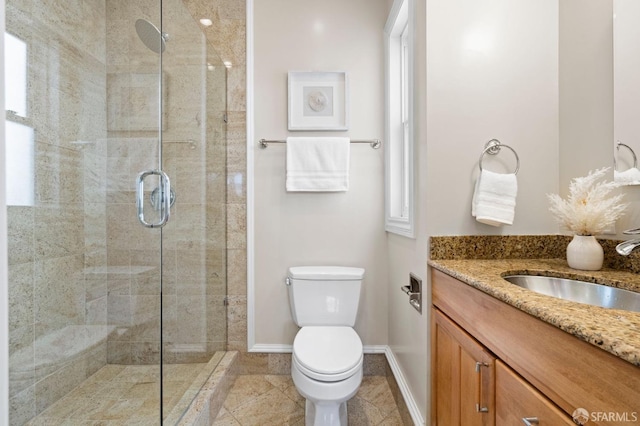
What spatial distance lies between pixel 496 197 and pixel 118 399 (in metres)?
1.79

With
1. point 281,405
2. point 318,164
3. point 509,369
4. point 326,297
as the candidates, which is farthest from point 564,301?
point 281,405

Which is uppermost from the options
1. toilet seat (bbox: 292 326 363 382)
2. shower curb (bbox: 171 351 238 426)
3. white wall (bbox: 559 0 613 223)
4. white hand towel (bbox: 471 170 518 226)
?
white wall (bbox: 559 0 613 223)

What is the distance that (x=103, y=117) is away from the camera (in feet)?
4.78

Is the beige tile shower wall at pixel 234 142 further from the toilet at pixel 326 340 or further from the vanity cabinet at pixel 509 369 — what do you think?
the vanity cabinet at pixel 509 369

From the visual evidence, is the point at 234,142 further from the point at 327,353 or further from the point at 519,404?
the point at 519,404

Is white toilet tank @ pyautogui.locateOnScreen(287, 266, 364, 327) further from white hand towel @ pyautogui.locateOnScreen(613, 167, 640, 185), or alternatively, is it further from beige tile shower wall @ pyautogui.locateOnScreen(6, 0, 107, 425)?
white hand towel @ pyautogui.locateOnScreen(613, 167, 640, 185)

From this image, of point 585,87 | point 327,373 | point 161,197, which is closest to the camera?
point 585,87

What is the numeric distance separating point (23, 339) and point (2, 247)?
23.0 inches

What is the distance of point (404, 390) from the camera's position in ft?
4.95

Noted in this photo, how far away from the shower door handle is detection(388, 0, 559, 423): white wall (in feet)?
3.92

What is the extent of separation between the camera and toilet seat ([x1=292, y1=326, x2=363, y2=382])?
1.26m

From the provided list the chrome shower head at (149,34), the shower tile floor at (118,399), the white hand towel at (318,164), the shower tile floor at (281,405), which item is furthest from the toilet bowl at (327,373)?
the chrome shower head at (149,34)

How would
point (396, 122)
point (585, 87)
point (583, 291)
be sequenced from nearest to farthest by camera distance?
1. point (583, 291)
2. point (585, 87)
3. point (396, 122)

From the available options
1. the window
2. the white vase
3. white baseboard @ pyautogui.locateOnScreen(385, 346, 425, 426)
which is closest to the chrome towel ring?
the white vase
